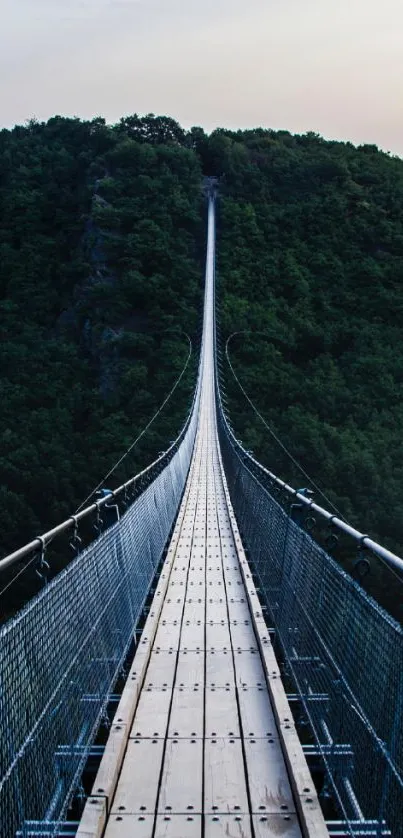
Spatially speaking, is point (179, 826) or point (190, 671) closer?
point (179, 826)

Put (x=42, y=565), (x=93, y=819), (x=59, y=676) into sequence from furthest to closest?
(x=59, y=676) → (x=42, y=565) → (x=93, y=819)

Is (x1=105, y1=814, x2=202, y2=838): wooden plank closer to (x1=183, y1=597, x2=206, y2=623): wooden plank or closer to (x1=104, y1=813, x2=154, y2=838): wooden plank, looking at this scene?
(x1=104, y1=813, x2=154, y2=838): wooden plank

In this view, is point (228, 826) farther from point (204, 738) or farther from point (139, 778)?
point (204, 738)

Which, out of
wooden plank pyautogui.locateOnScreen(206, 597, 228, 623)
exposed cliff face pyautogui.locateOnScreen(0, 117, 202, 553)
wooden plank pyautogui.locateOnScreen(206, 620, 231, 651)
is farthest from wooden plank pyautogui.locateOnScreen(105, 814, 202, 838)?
exposed cliff face pyautogui.locateOnScreen(0, 117, 202, 553)

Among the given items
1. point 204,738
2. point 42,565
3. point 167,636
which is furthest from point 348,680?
point 167,636

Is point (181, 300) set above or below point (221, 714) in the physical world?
above

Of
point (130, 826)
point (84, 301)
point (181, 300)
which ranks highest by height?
point (181, 300)

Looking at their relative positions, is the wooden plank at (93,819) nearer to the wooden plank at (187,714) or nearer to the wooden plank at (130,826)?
the wooden plank at (130,826)

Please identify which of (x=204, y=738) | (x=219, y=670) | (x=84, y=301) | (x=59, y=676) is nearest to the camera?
(x=59, y=676)
